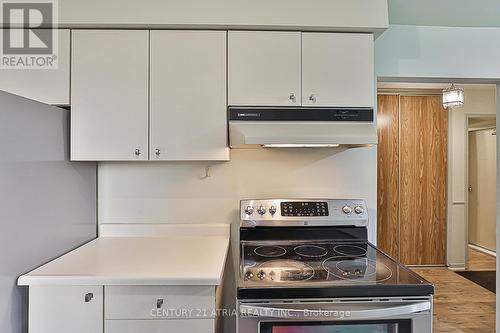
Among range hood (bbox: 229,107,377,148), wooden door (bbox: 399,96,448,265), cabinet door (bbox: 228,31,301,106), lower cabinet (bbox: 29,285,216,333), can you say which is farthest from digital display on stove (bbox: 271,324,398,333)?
wooden door (bbox: 399,96,448,265)

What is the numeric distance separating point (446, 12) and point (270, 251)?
5.75 ft

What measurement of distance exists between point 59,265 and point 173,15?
1318 mm

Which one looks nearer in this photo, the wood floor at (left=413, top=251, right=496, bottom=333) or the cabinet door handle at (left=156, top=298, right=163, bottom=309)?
the cabinet door handle at (left=156, top=298, right=163, bottom=309)

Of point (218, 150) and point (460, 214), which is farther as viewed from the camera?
point (460, 214)

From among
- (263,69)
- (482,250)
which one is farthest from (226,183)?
(482,250)

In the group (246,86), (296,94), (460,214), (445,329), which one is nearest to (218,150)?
(246,86)

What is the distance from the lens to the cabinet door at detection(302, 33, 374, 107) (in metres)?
1.73

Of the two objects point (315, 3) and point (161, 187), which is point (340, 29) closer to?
point (315, 3)

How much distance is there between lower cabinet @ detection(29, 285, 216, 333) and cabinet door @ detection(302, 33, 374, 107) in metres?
1.11

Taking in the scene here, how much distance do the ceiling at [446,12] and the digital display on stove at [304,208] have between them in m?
1.23

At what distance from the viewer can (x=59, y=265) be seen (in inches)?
57.0

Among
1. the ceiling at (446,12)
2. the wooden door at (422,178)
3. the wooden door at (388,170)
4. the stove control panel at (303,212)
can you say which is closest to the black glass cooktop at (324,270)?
the stove control panel at (303,212)

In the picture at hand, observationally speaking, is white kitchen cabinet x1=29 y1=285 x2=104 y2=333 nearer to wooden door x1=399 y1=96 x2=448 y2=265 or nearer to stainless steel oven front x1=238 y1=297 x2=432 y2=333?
stainless steel oven front x1=238 y1=297 x2=432 y2=333

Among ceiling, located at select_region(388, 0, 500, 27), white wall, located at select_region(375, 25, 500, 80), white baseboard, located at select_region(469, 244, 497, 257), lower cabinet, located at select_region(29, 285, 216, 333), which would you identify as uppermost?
ceiling, located at select_region(388, 0, 500, 27)
